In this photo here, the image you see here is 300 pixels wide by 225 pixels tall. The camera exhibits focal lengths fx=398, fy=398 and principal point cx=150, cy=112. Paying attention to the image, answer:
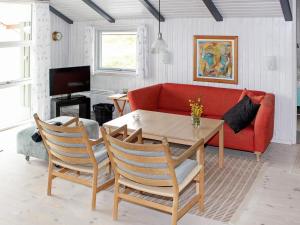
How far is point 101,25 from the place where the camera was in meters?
7.84

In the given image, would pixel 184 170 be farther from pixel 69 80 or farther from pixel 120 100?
pixel 69 80

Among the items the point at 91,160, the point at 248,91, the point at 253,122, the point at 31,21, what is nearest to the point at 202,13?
the point at 248,91

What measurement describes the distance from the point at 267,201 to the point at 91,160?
1873 mm

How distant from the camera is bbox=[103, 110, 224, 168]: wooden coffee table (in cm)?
451

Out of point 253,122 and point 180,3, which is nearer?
point 253,122

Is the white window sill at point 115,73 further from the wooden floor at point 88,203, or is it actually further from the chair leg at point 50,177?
the chair leg at point 50,177

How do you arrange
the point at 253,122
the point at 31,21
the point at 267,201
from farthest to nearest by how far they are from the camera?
the point at 31,21
the point at 253,122
the point at 267,201

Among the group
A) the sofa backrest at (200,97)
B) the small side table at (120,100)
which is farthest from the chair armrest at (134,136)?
the small side table at (120,100)

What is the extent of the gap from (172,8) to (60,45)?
8.51 ft

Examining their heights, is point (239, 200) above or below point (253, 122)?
below

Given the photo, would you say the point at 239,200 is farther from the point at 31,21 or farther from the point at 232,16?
the point at 31,21

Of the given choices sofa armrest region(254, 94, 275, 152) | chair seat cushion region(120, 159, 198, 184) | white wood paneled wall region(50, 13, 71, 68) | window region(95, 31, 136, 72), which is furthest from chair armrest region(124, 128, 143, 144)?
white wood paneled wall region(50, 13, 71, 68)

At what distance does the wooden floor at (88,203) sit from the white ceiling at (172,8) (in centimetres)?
238

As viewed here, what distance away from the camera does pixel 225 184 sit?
15.1 feet
